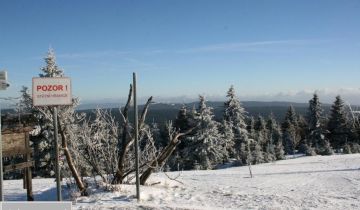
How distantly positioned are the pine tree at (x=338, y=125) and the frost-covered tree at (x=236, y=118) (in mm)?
16644

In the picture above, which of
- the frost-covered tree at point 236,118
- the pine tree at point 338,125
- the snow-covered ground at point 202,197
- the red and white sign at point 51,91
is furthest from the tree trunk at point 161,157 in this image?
the pine tree at point 338,125

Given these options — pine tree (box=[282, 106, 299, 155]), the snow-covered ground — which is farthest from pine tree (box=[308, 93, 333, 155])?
the snow-covered ground

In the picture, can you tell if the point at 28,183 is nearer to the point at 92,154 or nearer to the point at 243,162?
the point at 92,154

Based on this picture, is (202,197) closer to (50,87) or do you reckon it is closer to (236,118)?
(50,87)

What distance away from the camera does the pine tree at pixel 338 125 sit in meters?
55.8

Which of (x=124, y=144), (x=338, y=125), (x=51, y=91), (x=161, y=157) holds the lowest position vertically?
(x=338, y=125)

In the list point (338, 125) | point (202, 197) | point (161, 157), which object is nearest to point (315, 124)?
point (338, 125)

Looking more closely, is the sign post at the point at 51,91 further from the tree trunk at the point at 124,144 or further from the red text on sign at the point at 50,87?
the tree trunk at the point at 124,144

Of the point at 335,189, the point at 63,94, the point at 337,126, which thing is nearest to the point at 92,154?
the point at 63,94

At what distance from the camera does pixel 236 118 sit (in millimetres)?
45281

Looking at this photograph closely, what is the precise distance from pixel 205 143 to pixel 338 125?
2440 cm

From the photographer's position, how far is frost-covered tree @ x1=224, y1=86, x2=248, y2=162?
44.8m

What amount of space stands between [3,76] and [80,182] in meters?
4.13

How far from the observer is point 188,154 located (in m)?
40.6
